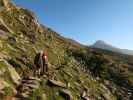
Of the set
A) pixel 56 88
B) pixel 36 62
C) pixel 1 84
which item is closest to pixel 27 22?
pixel 36 62

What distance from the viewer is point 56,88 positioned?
2775 cm

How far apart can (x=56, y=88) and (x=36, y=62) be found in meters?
4.16

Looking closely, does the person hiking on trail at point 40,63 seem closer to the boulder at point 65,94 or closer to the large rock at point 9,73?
the large rock at point 9,73

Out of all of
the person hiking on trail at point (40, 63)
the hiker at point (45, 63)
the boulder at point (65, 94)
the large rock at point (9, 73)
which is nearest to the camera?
the large rock at point (9, 73)

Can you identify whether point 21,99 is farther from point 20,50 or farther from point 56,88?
point 20,50

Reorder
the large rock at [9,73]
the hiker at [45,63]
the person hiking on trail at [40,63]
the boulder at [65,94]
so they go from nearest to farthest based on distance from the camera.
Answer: the large rock at [9,73] → the boulder at [65,94] → the person hiking on trail at [40,63] → the hiker at [45,63]

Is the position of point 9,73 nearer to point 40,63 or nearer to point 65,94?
point 40,63

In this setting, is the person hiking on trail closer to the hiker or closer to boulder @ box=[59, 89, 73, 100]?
the hiker

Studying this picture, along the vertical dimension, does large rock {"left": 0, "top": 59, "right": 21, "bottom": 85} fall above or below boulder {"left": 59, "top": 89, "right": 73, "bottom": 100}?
above

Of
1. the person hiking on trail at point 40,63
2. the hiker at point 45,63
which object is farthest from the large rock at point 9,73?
the hiker at point 45,63

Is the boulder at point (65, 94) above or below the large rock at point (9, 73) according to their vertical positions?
below

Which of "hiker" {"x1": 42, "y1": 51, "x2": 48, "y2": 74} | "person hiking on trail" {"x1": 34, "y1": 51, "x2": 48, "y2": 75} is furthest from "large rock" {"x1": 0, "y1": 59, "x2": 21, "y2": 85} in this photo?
"hiker" {"x1": 42, "y1": 51, "x2": 48, "y2": 74}

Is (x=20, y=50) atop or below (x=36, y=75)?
atop

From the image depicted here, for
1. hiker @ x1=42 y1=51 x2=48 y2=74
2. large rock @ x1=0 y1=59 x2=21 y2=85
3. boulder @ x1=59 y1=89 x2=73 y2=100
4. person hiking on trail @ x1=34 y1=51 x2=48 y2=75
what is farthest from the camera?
hiker @ x1=42 y1=51 x2=48 y2=74
